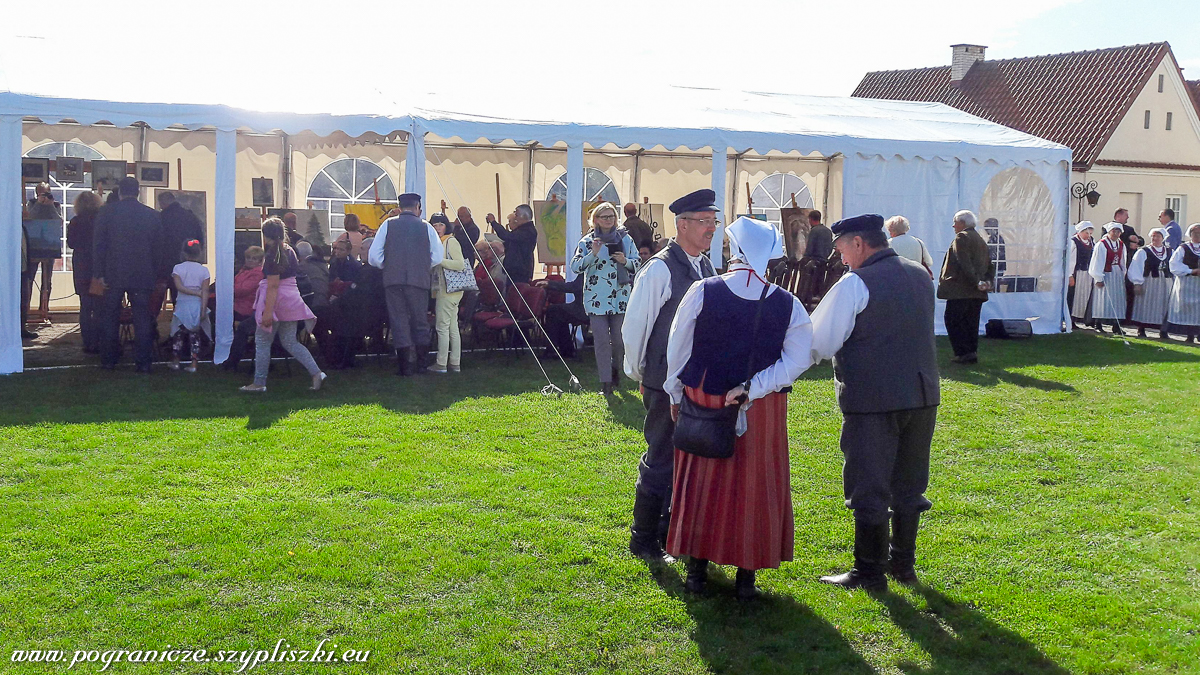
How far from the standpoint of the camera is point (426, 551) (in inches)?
187

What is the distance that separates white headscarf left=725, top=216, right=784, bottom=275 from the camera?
13.1 ft

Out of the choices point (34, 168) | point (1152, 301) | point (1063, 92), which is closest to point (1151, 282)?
point (1152, 301)

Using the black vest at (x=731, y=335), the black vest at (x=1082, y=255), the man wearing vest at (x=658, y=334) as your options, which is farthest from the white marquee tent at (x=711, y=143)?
the black vest at (x=731, y=335)

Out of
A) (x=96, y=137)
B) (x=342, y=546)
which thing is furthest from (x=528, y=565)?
(x=96, y=137)

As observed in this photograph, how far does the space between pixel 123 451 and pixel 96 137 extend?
8.62m

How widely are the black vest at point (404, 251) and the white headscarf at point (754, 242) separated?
566cm

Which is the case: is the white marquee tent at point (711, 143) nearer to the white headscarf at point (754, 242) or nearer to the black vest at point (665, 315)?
the black vest at point (665, 315)

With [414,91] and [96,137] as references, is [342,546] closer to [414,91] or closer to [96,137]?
[414,91]

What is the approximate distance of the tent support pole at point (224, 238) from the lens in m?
9.67

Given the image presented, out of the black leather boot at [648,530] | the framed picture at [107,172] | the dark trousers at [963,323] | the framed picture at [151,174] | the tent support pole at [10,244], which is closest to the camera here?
the black leather boot at [648,530]

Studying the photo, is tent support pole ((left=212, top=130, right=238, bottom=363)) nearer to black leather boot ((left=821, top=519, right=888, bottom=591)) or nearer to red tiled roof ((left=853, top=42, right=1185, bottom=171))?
black leather boot ((left=821, top=519, right=888, bottom=591))

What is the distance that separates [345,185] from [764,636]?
12699 millimetres

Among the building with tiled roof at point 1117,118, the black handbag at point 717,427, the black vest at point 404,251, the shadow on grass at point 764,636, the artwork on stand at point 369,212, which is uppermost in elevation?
the building with tiled roof at point 1117,118

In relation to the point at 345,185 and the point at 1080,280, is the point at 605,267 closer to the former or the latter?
the point at 345,185
